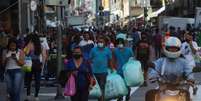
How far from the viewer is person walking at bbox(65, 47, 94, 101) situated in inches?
424

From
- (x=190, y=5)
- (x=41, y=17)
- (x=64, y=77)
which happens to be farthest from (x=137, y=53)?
(x=190, y=5)

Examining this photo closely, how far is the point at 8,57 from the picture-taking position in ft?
42.9

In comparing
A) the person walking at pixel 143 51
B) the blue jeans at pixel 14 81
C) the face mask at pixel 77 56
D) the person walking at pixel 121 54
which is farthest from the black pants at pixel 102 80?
the person walking at pixel 143 51

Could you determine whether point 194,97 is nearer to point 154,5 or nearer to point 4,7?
point 4,7

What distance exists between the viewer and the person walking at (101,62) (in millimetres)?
13659

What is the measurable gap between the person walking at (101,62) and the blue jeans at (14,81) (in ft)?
5.36

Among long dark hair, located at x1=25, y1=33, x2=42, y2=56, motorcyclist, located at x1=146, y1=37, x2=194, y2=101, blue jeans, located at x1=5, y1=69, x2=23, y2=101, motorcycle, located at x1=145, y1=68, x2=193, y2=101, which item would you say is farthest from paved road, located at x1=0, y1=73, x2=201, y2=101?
motorcycle, located at x1=145, y1=68, x2=193, y2=101

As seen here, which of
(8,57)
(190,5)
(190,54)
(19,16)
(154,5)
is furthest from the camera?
(154,5)

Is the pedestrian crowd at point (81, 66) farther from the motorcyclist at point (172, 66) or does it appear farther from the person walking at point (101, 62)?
the motorcyclist at point (172, 66)

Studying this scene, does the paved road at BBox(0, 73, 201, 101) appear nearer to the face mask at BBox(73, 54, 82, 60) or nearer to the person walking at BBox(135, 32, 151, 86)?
the person walking at BBox(135, 32, 151, 86)

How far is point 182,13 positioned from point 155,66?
191ft

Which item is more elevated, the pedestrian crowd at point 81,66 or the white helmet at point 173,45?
the white helmet at point 173,45

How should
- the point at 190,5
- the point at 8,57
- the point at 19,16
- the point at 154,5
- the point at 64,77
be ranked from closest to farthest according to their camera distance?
the point at 64,77, the point at 8,57, the point at 19,16, the point at 190,5, the point at 154,5

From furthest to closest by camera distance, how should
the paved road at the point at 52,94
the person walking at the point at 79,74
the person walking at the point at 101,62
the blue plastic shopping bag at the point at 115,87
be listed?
the paved road at the point at 52,94 → the person walking at the point at 101,62 → the blue plastic shopping bag at the point at 115,87 → the person walking at the point at 79,74
